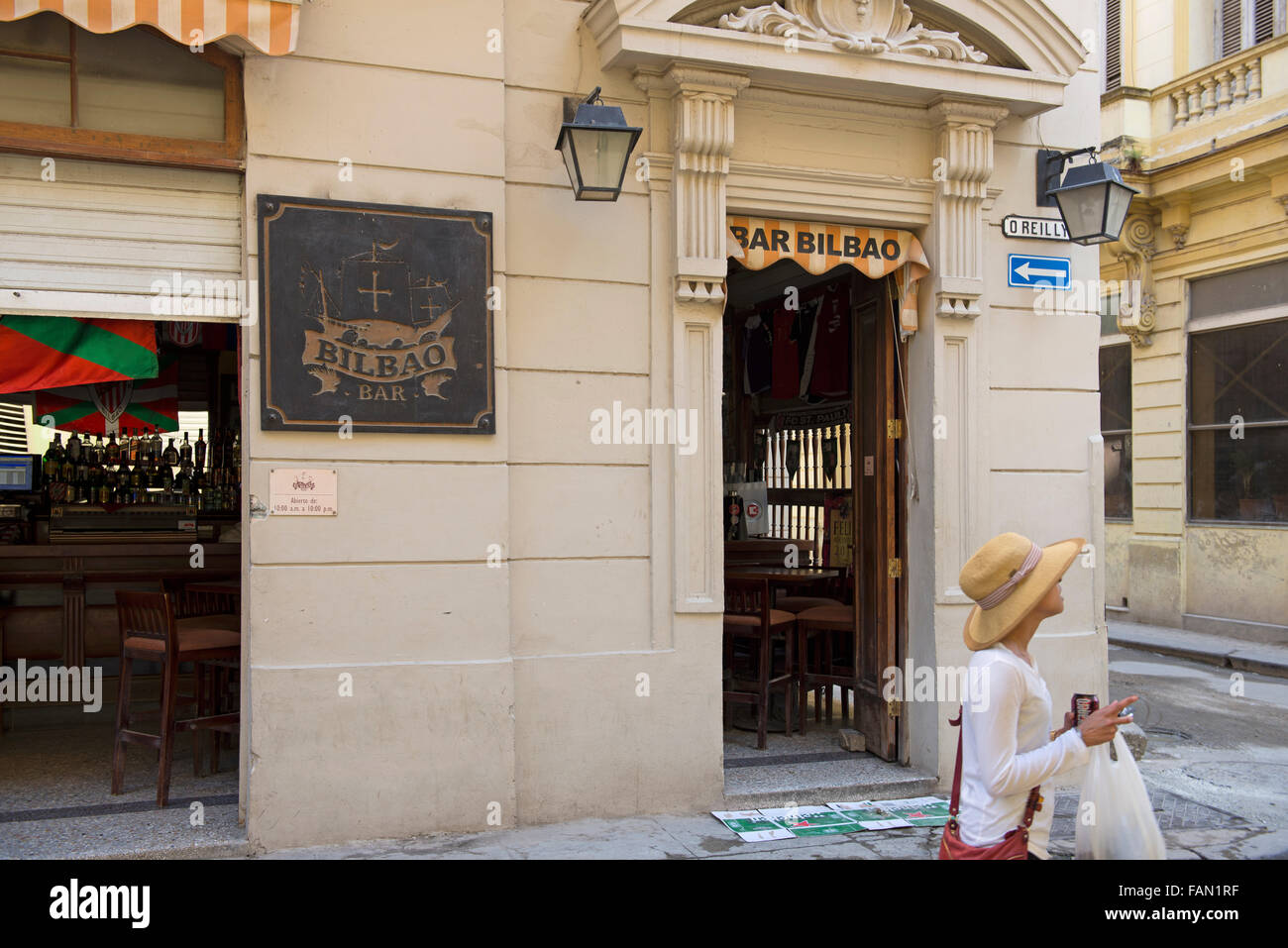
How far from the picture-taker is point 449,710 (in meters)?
5.63

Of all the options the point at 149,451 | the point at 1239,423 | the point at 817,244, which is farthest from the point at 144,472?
the point at 1239,423

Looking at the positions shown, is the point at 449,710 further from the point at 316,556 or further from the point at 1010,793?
the point at 1010,793

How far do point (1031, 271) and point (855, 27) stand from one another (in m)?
1.97

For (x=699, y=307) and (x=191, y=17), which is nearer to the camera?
(x=191, y=17)

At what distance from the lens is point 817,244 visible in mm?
6695

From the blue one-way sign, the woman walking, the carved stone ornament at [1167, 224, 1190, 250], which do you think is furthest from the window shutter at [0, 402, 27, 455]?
the carved stone ornament at [1167, 224, 1190, 250]

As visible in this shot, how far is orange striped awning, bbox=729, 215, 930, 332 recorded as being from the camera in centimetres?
657

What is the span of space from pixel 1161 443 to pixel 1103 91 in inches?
215

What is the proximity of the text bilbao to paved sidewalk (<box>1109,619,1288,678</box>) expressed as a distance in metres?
7.94

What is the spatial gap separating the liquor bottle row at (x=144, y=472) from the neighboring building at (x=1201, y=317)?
39.7 ft

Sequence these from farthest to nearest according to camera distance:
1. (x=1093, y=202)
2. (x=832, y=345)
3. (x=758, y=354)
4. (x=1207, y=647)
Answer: (x=1207, y=647) < (x=758, y=354) < (x=832, y=345) < (x=1093, y=202)

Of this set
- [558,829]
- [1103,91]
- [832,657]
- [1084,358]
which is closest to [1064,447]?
[1084,358]

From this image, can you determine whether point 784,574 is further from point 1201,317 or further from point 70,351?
point 1201,317

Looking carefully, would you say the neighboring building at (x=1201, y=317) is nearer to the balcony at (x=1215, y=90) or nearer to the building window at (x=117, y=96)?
the balcony at (x=1215, y=90)
